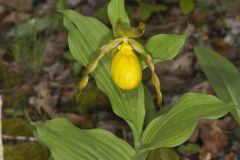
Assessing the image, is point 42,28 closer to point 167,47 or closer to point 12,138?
point 12,138

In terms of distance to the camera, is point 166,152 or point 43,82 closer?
point 166,152

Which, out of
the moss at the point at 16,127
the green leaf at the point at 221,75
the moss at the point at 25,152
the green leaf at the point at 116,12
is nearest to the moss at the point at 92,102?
the moss at the point at 16,127

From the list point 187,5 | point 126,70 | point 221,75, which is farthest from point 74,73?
point 126,70

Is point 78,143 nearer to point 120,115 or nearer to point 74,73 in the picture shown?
point 120,115

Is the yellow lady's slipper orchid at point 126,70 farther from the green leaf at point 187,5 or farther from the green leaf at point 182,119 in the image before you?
the green leaf at point 187,5

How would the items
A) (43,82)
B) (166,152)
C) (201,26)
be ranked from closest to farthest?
1. (166,152)
2. (43,82)
3. (201,26)

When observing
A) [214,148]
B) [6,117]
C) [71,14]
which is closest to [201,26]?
[214,148]

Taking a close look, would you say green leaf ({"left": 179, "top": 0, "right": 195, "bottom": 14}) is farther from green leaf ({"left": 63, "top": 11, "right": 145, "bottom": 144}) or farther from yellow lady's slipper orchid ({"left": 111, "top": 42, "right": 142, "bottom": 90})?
yellow lady's slipper orchid ({"left": 111, "top": 42, "right": 142, "bottom": 90})

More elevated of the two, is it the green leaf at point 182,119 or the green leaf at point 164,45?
the green leaf at point 164,45

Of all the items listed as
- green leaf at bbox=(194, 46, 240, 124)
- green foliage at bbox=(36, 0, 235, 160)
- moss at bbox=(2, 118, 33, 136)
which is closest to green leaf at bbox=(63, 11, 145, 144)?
green foliage at bbox=(36, 0, 235, 160)
